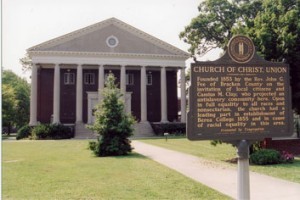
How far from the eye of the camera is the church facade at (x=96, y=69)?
47188 millimetres

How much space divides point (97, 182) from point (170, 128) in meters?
35.3

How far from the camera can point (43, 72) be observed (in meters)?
50.4

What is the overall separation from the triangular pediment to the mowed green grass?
32.2 meters

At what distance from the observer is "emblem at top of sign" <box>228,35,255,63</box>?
24.9ft

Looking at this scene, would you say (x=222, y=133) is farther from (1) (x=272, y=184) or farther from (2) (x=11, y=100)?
(2) (x=11, y=100)

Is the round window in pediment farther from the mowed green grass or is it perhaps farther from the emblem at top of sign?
the emblem at top of sign

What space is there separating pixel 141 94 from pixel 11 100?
19.2m

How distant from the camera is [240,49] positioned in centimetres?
767

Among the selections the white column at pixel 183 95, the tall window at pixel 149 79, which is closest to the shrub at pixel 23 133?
the tall window at pixel 149 79

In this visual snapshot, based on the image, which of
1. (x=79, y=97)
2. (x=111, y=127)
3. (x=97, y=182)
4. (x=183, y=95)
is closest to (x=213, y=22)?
(x=183, y=95)

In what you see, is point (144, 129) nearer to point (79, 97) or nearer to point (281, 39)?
point (79, 97)

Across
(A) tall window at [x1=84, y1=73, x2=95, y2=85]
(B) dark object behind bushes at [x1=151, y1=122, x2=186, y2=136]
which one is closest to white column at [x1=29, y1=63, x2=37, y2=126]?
(A) tall window at [x1=84, y1=73, x2=95, y2=85]

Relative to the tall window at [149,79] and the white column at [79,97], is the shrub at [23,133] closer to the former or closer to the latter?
the white column at [79,97]

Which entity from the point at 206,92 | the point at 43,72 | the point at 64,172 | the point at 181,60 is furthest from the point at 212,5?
the point at 206,92
